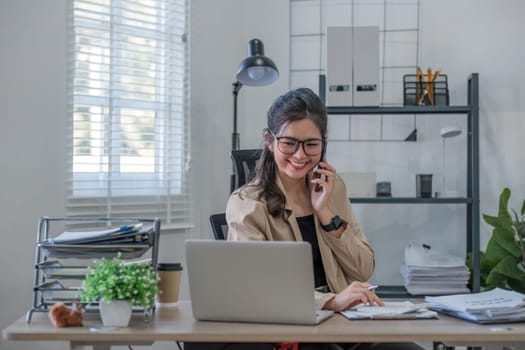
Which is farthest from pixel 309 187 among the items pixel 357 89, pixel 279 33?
pixel 279 33

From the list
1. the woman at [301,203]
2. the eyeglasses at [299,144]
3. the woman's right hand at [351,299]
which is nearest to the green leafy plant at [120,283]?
the woman at [301,203]

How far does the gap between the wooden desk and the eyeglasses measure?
21.3 inches

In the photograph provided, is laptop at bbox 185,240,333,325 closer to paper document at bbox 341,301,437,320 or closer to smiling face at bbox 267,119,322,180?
paper document at bbox 341,301,437,320

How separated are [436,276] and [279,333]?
176 centimetres

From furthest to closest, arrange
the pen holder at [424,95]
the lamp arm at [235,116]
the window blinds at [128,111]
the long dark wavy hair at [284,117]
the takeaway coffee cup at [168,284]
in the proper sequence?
the lamp arm at [235,116] → the pen holder at [424,95] → the window blinds at [128,111] → the long dark wavy hair at [284,117] → the takeaway coffee cup at [168,284]

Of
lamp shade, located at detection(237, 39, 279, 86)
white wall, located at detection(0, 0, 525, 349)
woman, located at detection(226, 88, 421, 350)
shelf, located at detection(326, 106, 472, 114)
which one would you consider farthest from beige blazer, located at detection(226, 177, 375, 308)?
white wall, located at detection(0, 0, 525, 349)

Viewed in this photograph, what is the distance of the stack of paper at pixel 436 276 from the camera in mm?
2834

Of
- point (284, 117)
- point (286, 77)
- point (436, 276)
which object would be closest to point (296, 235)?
point (284, 117)

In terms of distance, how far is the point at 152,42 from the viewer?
314cm

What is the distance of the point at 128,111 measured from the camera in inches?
119

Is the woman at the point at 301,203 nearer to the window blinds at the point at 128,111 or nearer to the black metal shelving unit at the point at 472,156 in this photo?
the black metal shelving unit at the point at 472,156

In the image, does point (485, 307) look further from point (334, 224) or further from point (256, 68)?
point (256, 68)

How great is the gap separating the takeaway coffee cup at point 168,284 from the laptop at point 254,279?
0.98 ft

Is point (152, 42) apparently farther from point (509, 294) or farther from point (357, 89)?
point (509, 294)
